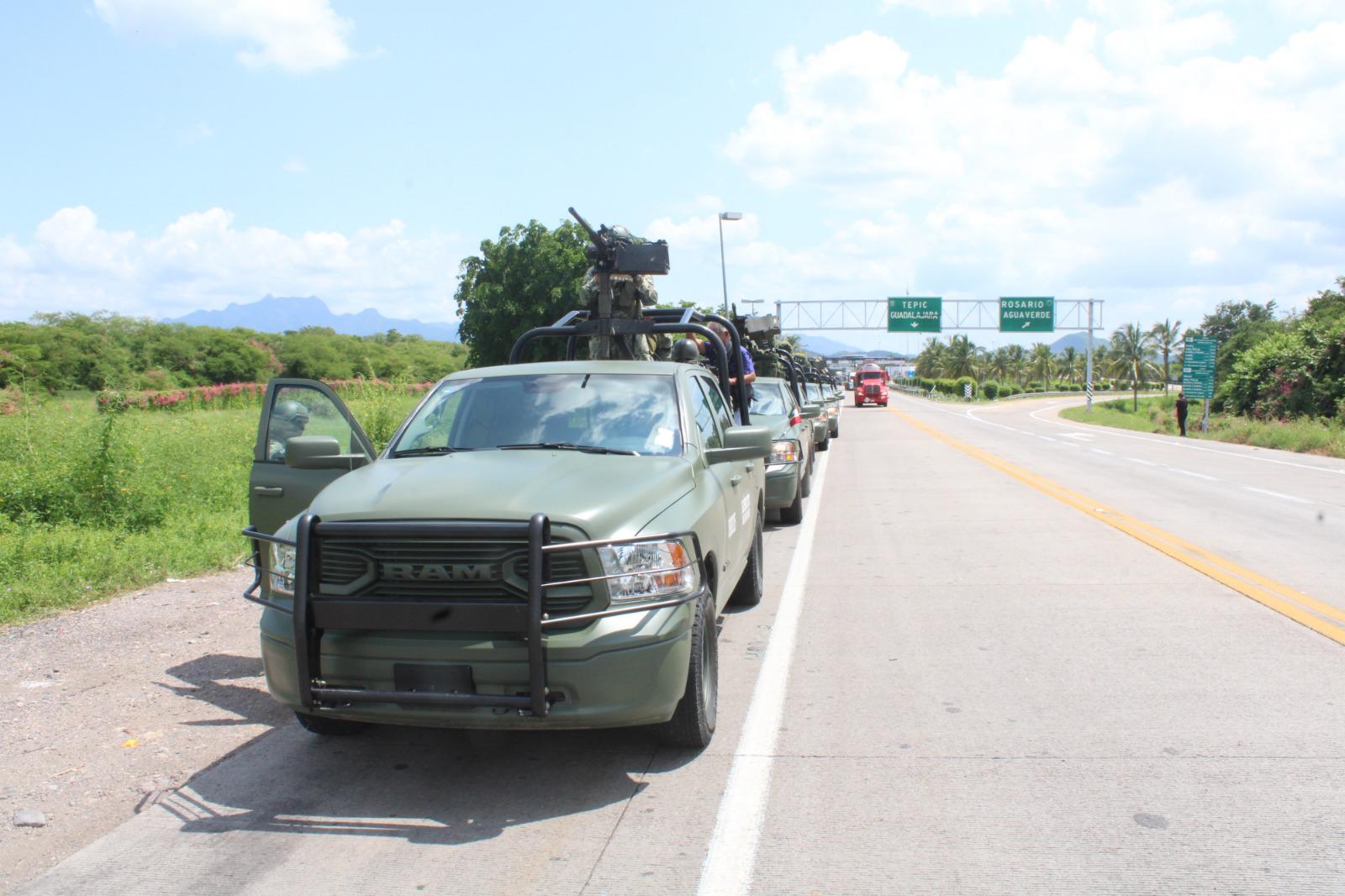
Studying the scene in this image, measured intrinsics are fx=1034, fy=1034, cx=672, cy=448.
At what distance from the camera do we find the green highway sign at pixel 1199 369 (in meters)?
35.2

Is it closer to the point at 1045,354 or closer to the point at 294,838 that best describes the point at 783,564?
the point at 294,838

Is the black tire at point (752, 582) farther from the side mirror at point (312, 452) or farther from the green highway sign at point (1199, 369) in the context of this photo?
the green highway sign at point (1199, 369)

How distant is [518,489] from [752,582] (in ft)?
11.9

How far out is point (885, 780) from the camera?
14.0 ft

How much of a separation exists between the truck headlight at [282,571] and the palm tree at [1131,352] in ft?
362

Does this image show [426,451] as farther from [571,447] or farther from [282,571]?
[282,571]

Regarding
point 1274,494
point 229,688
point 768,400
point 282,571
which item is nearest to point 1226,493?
point 1274,494

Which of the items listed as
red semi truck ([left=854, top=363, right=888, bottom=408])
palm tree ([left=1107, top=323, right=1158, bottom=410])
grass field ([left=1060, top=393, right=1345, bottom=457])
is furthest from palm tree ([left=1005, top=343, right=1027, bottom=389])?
grass field ([left=1060, top=393, right=1345, bottom=457])

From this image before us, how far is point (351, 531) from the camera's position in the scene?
13.4ft

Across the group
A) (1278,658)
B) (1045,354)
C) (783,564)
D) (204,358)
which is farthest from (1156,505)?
(1045,354)

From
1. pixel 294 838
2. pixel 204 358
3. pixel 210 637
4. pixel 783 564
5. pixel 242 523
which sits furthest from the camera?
pixel 204 358

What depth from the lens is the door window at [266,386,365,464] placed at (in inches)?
241

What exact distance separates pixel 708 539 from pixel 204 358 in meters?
68.0

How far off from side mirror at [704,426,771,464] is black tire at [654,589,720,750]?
3.43 ft
